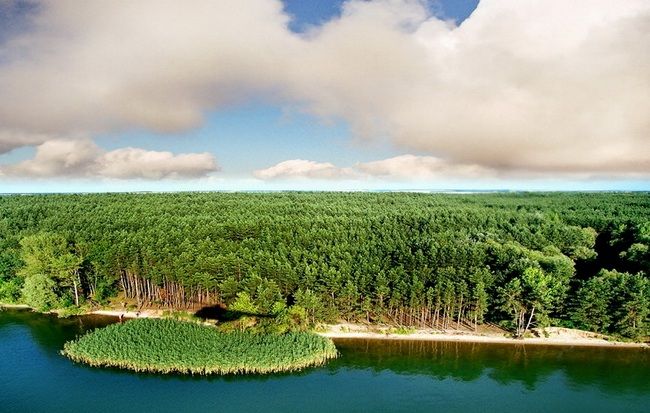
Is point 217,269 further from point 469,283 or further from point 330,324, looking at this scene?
point 469,283

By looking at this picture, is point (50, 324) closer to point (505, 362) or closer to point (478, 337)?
point (478, 337)

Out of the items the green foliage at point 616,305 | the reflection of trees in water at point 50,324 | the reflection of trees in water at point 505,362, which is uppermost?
the green foliage at point 616,305

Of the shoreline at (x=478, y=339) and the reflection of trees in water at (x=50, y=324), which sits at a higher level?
the reflection of trees in water at (x=50, y=324)

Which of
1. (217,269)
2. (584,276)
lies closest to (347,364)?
(217,269)

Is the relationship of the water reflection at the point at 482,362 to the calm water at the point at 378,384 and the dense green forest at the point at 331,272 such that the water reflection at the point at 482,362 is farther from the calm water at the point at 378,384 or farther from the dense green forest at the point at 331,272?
the dense green forest at the point at 331,272

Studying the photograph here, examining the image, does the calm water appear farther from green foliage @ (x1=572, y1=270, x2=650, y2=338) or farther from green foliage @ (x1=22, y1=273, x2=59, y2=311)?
green foliage @ (x1=22, y1=273, x2=59, y2=311)

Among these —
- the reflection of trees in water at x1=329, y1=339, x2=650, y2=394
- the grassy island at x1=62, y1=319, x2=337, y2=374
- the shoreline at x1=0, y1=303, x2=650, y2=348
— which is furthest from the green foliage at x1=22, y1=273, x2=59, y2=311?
the reflection of trees in water at x1=329, y1=339, x2=650, y2=394

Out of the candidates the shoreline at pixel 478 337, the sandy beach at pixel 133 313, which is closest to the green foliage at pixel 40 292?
the sandy beach at pixel 133 313
